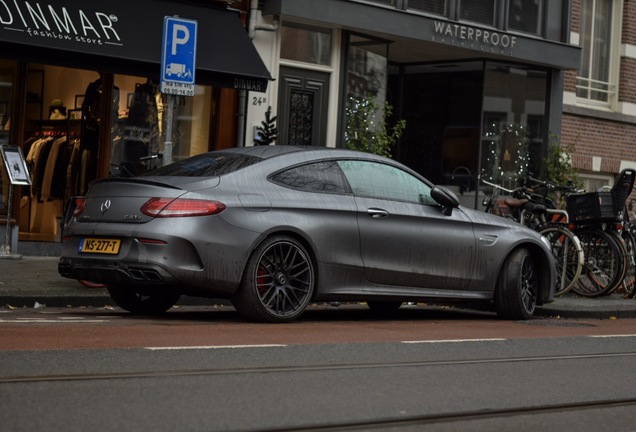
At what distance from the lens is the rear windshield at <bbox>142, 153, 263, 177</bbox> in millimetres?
10367

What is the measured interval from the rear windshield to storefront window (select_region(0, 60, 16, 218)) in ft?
20.7

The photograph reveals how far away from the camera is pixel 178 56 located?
1316 centimetres

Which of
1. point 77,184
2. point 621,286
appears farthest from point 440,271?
point 77,184

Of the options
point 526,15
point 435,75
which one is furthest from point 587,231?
point 435,75

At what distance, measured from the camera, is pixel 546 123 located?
2288 centimetres

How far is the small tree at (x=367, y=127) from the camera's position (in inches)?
776

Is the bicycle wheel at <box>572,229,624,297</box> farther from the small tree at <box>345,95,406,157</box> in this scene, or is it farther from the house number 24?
the house number 24

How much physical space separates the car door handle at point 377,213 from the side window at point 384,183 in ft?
0.54

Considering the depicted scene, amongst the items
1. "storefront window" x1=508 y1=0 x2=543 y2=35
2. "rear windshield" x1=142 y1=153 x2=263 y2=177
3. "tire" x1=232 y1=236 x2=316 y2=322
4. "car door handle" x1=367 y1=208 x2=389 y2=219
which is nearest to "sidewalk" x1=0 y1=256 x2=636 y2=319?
"rear windshield" x1=142 y1=153 x2=263 y2=177

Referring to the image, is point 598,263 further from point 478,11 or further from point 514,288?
point 478,11

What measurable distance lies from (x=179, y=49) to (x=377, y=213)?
339cm

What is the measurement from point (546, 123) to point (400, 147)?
8.91 feet

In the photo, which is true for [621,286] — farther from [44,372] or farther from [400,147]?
[44,372]

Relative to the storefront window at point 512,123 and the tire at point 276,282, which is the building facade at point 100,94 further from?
the tire at point 276,282
